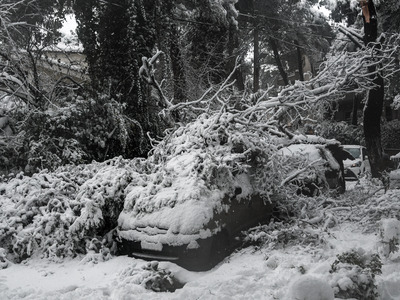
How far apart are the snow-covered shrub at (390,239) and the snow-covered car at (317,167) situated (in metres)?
1.94

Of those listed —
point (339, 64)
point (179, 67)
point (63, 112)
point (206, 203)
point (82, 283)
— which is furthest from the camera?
point (179, 67)

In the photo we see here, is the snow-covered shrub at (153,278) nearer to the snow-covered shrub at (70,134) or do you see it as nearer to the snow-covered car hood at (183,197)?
the snow-covered car hood at (183,197)

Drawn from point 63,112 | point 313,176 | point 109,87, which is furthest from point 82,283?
point 109,87

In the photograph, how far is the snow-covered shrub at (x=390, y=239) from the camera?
11.6ft

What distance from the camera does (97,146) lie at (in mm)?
9234

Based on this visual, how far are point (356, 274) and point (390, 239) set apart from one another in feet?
2.05

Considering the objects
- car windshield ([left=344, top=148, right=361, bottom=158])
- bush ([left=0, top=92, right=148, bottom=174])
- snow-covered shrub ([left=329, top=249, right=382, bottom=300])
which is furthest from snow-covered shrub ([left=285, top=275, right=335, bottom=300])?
car windshield ([left=344, top=148, right=361, bottom=158])

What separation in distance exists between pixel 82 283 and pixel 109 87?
260 inches

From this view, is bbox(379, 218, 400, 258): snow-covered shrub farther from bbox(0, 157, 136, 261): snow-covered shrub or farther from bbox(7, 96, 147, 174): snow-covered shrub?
bbox(7, 96, 147, 174): snow-covered shrub

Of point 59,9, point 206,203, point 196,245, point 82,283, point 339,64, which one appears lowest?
point 82,283

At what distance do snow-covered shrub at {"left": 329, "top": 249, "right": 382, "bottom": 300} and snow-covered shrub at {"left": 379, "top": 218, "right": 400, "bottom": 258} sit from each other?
0.50 ft

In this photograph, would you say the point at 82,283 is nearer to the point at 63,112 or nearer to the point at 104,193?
the point at 104,193

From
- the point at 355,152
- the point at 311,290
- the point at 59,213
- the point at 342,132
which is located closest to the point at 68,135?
the point at 59,213

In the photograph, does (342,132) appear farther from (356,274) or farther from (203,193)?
(356,274)
